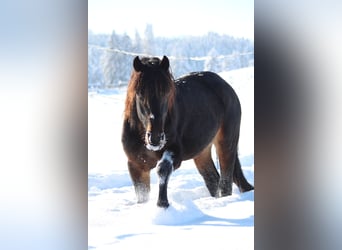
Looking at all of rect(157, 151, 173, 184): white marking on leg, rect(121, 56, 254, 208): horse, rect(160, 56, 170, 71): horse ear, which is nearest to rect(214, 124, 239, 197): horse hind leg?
rect(121, 56, 254, 208): horse

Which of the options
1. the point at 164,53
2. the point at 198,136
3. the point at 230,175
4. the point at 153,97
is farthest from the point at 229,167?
the point at 164,53

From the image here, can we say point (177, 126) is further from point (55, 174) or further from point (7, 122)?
point (7, 122)

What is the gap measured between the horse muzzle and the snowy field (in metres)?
0.11

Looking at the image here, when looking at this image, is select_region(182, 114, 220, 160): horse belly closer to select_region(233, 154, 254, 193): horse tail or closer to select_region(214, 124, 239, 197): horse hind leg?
select_region(214, 124, 239, 197): horse hind leg

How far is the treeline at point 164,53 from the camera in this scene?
2039 mm

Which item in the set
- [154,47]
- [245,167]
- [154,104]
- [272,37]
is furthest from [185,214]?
[272,37]

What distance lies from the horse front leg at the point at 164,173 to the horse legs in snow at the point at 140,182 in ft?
0.17

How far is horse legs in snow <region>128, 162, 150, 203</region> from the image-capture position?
2.06 meters

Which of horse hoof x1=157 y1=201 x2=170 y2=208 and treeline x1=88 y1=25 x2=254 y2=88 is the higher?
treeline x1=88 y1=25 x2=254 y2=88

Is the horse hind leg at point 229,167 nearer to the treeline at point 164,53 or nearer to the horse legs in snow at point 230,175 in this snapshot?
the horse legs in snow at point 230,175

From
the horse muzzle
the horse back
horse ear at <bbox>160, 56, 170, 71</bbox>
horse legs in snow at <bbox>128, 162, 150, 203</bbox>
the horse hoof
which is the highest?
horse ear at <bbox>160, 56, 170, 71</bbox>

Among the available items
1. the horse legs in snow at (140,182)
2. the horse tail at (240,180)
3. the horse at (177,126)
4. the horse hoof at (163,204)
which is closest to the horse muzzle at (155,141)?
the horse at (177,126)

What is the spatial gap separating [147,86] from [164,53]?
0.16 meters

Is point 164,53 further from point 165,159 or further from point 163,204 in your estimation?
point 163,204
